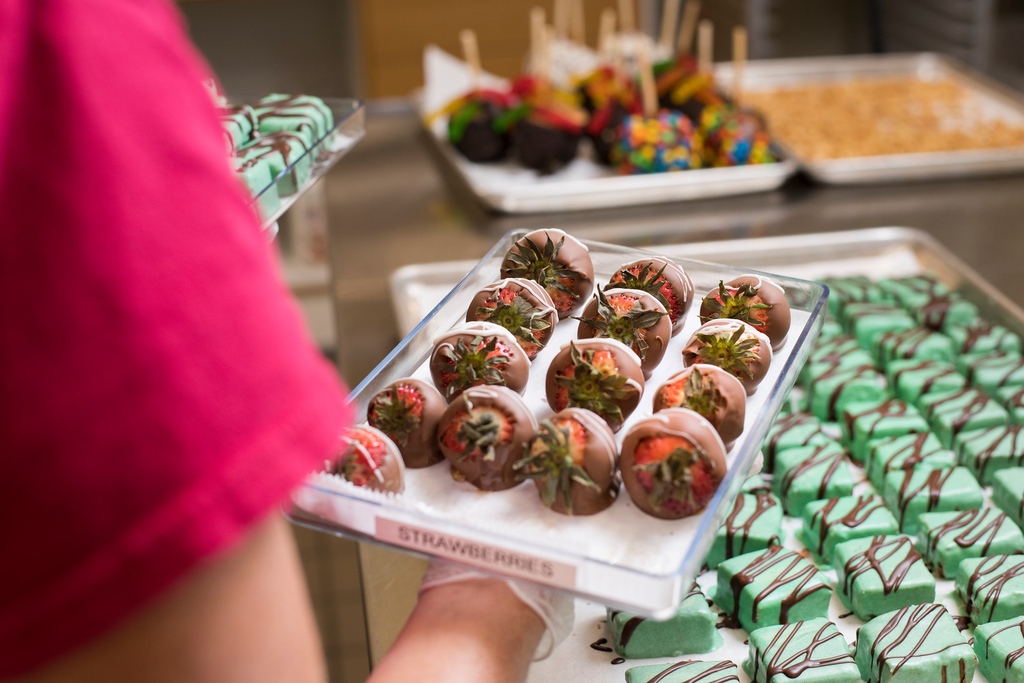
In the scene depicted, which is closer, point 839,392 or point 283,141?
point 283,141

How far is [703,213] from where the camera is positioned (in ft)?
6.36

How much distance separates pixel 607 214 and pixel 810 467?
816 millimetres

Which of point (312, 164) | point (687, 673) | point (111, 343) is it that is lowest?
point (687, 673)

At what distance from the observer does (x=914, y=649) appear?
99 centimetres

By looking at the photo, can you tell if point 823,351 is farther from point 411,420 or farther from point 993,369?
point 411,420

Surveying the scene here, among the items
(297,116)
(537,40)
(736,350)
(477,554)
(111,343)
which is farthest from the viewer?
(537,40)

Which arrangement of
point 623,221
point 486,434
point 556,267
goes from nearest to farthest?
point 486,434 < point 556,267 < point 623,221

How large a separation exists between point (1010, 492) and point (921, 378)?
26 centimetres

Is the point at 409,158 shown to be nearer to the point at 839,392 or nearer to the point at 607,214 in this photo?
the point at 607,214

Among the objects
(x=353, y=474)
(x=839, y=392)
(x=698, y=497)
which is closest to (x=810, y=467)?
(x=839, y=392)

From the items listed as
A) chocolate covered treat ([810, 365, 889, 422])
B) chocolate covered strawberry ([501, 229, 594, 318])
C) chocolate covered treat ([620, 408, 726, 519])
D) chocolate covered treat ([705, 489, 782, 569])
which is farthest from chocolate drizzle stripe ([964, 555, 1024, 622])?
chocolate covered strawberry ([501, 229, 594, 318])

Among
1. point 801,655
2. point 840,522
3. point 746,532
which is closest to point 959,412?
point 840,522

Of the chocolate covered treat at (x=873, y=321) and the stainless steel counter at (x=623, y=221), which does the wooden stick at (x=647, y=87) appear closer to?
the stainless steel counter at (x=623, y=221)

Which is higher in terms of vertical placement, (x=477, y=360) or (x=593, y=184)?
(x=477, y=360)
